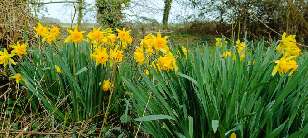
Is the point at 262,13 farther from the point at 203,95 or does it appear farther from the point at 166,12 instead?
the point at 203,95

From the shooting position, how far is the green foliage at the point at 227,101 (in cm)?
247

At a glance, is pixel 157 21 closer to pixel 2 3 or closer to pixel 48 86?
pixel 2 3

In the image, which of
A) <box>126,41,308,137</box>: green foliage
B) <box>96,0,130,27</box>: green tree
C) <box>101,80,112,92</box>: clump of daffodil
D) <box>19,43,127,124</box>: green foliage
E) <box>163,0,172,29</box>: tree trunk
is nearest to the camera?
<box>126,41,308,137</box>: green foliage

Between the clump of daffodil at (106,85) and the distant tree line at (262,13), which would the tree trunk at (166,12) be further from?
the clump of daffodil at (106,85)

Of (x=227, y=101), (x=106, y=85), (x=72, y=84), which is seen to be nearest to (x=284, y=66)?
(x=227, y=101)

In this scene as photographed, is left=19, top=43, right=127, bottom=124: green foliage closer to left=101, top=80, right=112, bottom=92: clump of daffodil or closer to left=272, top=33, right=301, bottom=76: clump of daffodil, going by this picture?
left=101, top=80, right=112, bottom=92: clump of daffodil

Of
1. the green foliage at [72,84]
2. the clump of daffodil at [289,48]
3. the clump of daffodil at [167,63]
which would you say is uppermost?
the clump of daffodil at [289,48]

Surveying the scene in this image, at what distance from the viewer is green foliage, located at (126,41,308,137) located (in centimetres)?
247

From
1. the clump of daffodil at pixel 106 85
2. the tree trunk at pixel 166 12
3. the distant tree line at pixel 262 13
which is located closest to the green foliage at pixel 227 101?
the clump of daffodil at pixel 106 85

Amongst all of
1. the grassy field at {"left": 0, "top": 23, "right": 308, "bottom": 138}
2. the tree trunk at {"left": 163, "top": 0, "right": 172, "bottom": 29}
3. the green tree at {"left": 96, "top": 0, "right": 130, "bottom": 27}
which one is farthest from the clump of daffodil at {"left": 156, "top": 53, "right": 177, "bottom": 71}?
the tree trunk at {"left": 163, "top": 0, "right": 172, "bottom": 29}

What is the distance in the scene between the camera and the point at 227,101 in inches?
98.2

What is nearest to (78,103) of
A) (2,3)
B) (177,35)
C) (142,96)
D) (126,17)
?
(142,96)

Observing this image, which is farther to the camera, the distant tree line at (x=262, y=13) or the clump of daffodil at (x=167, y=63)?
the distant tree line at (x=262, y=13)

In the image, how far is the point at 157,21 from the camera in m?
13.3
